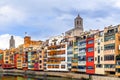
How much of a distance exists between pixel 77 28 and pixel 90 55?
41120 millimetres

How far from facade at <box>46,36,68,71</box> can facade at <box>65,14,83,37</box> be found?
21.0ft

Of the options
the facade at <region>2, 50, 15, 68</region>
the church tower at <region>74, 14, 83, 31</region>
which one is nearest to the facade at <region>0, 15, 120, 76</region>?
the church tower at <region>74, 14, 83, 31</region>

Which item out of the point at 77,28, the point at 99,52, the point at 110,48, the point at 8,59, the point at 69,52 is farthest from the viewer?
the point at 8,59

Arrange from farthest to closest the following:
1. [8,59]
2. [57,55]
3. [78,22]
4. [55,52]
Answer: [8,59], [78,22], [55,52], [57,55]

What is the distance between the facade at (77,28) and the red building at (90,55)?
1289 inches

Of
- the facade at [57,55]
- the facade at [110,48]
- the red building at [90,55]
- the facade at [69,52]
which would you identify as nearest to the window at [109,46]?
the facade at [110,48]

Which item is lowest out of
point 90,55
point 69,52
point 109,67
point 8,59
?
point 109,67

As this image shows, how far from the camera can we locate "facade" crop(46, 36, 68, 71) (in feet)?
352

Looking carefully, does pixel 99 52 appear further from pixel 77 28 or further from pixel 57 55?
pixel 77 28

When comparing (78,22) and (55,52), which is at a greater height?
(78,22)

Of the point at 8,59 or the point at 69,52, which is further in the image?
the point at 8,59

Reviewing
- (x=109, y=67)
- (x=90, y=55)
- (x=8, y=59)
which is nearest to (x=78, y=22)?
(x=90, y=55)

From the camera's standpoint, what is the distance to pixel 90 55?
8612cm

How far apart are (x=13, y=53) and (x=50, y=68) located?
58677 mm
